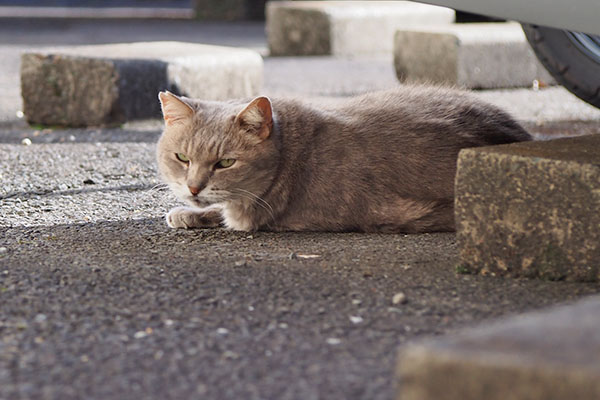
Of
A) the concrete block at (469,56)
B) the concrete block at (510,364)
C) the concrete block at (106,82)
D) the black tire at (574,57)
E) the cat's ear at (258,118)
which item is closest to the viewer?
the concrete block at (510,364)

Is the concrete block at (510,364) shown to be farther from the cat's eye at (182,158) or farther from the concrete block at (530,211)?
the cat's eye at (182,158)

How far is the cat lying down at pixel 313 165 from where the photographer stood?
9.70 ft

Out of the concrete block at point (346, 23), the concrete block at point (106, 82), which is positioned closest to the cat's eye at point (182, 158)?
the concrete block at point (106, 82)

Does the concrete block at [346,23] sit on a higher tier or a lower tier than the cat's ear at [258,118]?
lower

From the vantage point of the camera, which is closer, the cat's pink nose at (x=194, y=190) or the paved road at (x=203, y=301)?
the paved road at (x=203, y=301)

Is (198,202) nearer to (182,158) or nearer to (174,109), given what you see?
(182,158)

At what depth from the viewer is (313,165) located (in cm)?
300

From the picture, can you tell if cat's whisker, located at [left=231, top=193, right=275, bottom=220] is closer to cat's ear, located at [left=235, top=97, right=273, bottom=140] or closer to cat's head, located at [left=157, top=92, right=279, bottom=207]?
cat's head, located at [left=157, top=92, right=279, bottom=207]

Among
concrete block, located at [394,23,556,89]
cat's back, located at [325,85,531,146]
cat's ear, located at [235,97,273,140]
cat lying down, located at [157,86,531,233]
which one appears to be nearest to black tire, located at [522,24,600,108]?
cat's back, located at [325,85,531,146]

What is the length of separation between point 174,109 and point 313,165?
1.73 ft

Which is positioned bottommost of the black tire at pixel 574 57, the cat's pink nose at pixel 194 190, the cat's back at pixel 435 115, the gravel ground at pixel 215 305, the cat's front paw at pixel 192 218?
the cat's front paw at pixel 192 218

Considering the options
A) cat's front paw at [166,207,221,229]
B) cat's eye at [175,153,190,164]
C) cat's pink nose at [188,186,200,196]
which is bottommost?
cat's front paw at [166,207,221,229]

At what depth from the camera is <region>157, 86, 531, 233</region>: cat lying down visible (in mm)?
2957

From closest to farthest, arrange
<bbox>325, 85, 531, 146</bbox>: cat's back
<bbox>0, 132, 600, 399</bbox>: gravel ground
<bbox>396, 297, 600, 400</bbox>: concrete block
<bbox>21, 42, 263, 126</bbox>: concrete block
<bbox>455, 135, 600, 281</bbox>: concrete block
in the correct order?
<bbox>396, 297, 600, 400</bbox>: concrete block → <bbox>0, 132, 600, 399</bbox>: gravel ground → <bbox>455, 135, 600, 281</bbox>: concrete block → <bbox>325, 85, 531, 146</bbox>: cat's back → <bbox>21, 42, 263, 126</bbox>: concrete block
